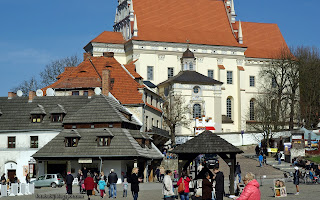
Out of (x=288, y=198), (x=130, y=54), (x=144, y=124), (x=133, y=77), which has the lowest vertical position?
(x=288, y=198)

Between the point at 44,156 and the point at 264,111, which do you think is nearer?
the point at 44,156

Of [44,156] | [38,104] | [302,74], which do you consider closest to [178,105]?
[302,74]

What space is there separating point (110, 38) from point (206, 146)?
221 feet

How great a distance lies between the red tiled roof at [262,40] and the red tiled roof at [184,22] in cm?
403

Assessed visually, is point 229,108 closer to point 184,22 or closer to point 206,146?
point 184,22

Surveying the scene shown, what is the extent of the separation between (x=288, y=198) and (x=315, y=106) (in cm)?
5947

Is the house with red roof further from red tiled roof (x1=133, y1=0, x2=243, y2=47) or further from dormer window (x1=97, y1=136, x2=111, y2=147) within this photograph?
red tiled roof (x1=133, y1=0, x2=243, y2=47)

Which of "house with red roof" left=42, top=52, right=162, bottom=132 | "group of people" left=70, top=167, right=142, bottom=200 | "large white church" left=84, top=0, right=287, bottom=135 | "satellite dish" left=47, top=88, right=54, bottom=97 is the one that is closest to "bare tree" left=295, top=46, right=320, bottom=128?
"large white church" left=84, top=0, right=287, bottom=135

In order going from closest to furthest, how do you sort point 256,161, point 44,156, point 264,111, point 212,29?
point 44,156
point 256,161
point 264,111
point 212,29

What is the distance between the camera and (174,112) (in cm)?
8344

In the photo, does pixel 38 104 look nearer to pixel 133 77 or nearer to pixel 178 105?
pixel 133 77

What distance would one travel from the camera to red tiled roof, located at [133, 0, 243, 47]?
3770 inches

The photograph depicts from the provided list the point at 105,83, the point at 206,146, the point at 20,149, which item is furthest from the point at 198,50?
the point at 206,146

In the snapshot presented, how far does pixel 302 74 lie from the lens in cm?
8556
